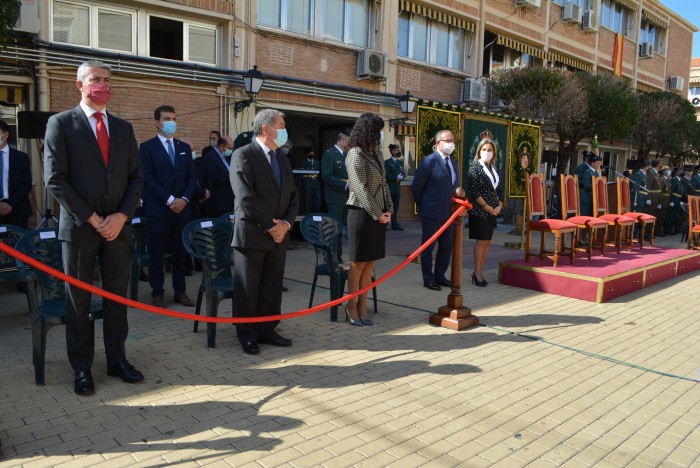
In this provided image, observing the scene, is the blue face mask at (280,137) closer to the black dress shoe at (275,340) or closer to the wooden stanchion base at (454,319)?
the black dress shoe at (275,340)

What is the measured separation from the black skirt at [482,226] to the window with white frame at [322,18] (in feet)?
24.7

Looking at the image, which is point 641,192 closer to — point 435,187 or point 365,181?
point 435,187

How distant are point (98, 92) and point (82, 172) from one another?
53cm

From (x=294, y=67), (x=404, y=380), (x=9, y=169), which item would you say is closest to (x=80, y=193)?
(x=404, y=380)

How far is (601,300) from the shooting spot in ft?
22.2

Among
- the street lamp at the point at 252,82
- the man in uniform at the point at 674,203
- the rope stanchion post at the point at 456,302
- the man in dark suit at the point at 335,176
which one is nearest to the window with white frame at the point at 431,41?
the street lamp at the point at 252,82

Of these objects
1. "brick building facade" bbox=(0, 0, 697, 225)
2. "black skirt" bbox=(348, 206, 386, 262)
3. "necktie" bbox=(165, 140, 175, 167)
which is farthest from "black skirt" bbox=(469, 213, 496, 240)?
"brick building facade" bbox=(0, 0, 697, 225)

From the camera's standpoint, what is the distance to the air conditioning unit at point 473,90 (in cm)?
1661

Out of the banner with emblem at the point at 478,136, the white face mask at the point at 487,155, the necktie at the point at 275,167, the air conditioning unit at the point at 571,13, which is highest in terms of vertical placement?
the air conditioning unit at the point at 571,13

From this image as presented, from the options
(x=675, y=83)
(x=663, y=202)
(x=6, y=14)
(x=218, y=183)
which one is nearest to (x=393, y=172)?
(x=218, y=183)

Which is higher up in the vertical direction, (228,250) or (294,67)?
(294,67)

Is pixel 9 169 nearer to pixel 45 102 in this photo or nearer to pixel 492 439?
pixel 45 102

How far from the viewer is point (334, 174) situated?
832 cm

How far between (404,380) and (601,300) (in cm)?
375
